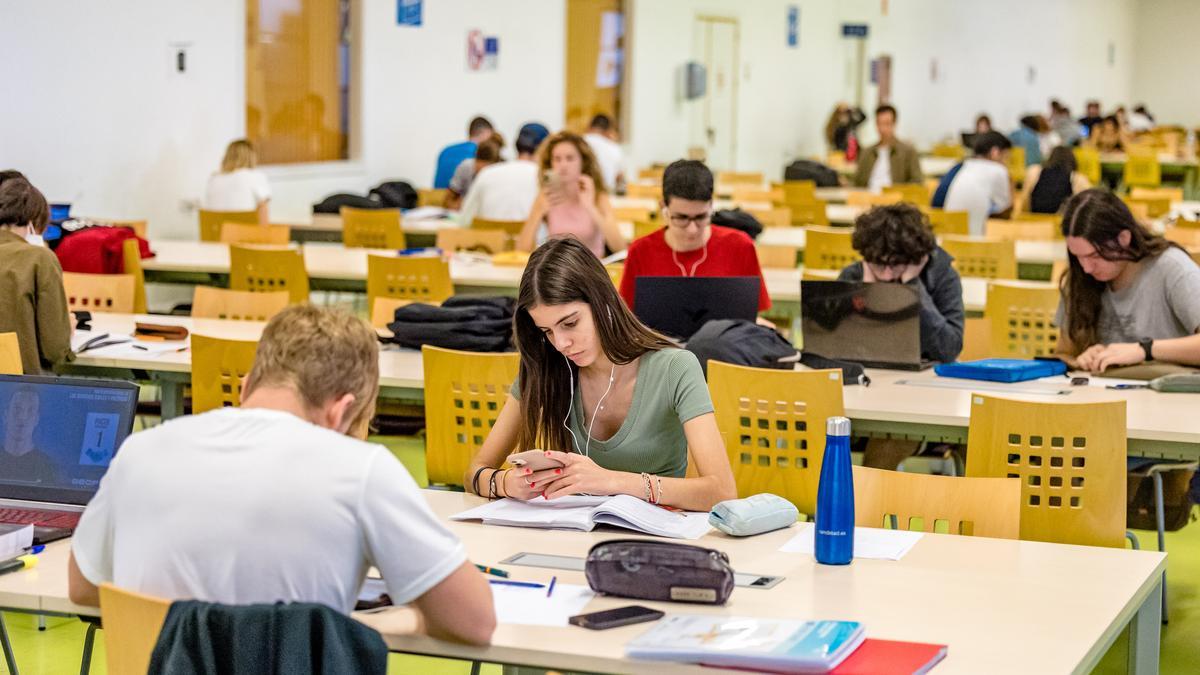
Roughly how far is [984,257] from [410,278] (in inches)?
107

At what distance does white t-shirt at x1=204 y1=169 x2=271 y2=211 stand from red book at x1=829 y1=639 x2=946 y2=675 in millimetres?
8024

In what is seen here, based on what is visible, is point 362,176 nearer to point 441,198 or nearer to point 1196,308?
point 441,198

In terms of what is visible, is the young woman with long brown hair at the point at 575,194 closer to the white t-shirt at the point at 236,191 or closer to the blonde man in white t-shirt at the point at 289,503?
the white t-shirt at the point at 236,191

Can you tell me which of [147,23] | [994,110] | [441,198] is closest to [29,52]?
[147,23]

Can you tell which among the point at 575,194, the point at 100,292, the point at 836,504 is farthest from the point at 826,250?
the point at 836,504

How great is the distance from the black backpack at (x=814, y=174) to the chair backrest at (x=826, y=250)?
5850 mm

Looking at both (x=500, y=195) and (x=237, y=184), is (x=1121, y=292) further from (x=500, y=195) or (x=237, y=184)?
(x=237, y=184)

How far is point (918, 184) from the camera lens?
1290 cm

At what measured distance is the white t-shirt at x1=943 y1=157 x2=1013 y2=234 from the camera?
33.7ft

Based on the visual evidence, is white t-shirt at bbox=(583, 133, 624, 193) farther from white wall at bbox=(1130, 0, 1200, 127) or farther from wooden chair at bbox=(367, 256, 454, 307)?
white wall at bbox=(1130, 0, 1200, 127)

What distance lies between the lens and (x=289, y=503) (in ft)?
6.70

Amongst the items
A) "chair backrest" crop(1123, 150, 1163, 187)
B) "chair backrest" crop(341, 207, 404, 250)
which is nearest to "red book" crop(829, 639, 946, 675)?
"chair backrest" crop(341, 207, 404, 250)

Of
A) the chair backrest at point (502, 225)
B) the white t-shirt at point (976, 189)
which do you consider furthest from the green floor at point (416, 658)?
the white t-shirt at point (976, 189)

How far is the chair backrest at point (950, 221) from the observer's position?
9.20m
